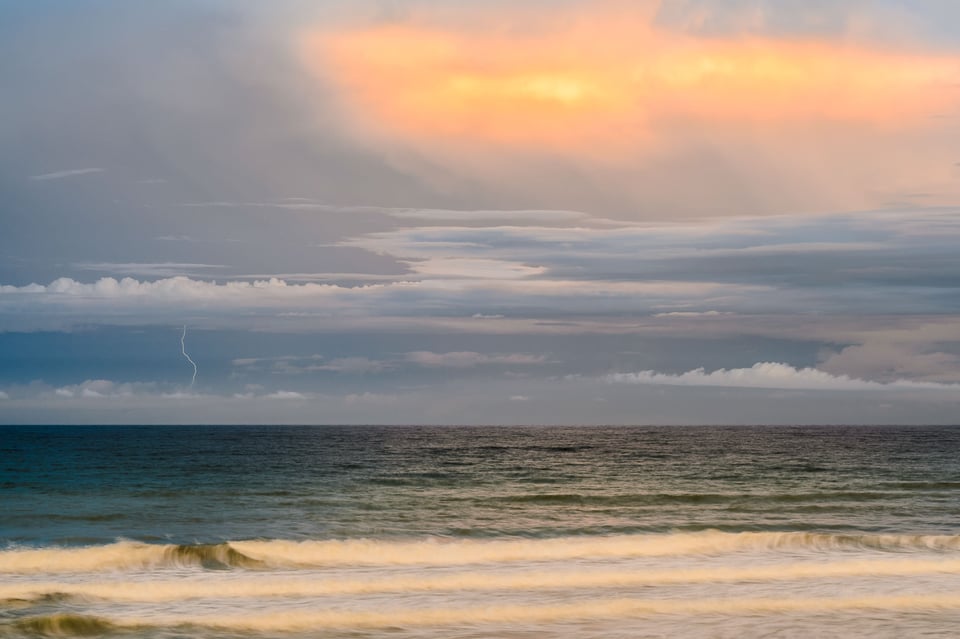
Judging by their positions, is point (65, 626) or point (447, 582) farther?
point (447, 582)

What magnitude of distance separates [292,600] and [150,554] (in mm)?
9616

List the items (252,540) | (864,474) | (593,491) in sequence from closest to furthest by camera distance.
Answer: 1. (252,540)
2. (593,491)
3. (864,474)

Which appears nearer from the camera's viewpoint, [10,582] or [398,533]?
[10,582]

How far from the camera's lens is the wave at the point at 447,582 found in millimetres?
25297

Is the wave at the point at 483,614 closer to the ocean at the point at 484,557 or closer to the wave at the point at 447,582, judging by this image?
the ocean at the point at 484,557

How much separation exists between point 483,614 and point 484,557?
9.46 metres

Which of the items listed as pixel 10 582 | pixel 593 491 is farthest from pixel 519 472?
pixel 10 582

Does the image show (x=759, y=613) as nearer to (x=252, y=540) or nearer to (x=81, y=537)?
(x=252, y=540)

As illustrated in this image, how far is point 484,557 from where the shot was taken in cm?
3231

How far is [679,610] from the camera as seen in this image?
76.4 feet

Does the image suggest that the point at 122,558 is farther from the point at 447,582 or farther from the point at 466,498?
the point at 466,498

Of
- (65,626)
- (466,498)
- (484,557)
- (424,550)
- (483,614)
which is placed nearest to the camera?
(65,626)

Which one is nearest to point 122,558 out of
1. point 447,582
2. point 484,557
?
point 447,582

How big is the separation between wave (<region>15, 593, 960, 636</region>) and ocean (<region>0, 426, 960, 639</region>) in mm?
83
